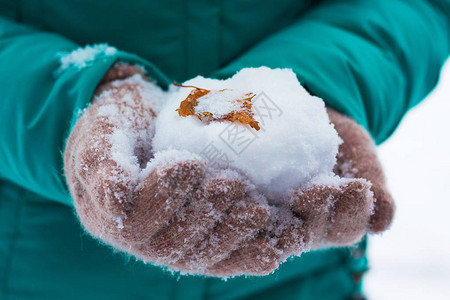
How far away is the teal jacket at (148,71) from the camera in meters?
0.65

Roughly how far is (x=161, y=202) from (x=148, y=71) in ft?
1.09

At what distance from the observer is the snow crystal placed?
656mm

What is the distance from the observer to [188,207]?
0.48 m

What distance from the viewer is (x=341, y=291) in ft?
3.35

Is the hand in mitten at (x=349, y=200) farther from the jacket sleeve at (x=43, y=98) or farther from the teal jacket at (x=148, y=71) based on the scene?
the jacket sleeve at (x=43, y=98)

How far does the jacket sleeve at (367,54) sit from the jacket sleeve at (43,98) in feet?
0.80

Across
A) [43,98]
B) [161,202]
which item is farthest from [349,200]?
[43,98]

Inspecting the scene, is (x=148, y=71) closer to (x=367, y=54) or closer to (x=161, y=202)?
(x=161, y=202)

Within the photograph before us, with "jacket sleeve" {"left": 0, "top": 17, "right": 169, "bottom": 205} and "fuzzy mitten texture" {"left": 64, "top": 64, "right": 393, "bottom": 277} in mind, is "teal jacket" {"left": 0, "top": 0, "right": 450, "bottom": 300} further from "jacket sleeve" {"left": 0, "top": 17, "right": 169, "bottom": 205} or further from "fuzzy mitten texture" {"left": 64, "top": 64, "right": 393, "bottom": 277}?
"fuzzy mitten texture" {"left": 64, "top": 64, "right": 393, "bottom": 277}

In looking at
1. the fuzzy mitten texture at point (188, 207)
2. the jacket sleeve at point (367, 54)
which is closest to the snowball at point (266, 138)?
the fuzzy mitten texture at point (188, 207)

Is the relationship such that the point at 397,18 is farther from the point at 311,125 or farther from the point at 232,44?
the point at 311,125

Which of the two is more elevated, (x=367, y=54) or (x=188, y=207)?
(x=367, y=54)

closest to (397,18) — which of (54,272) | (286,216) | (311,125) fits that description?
(311,125)

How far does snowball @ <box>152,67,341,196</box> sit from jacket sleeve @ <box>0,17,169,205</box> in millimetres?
166
